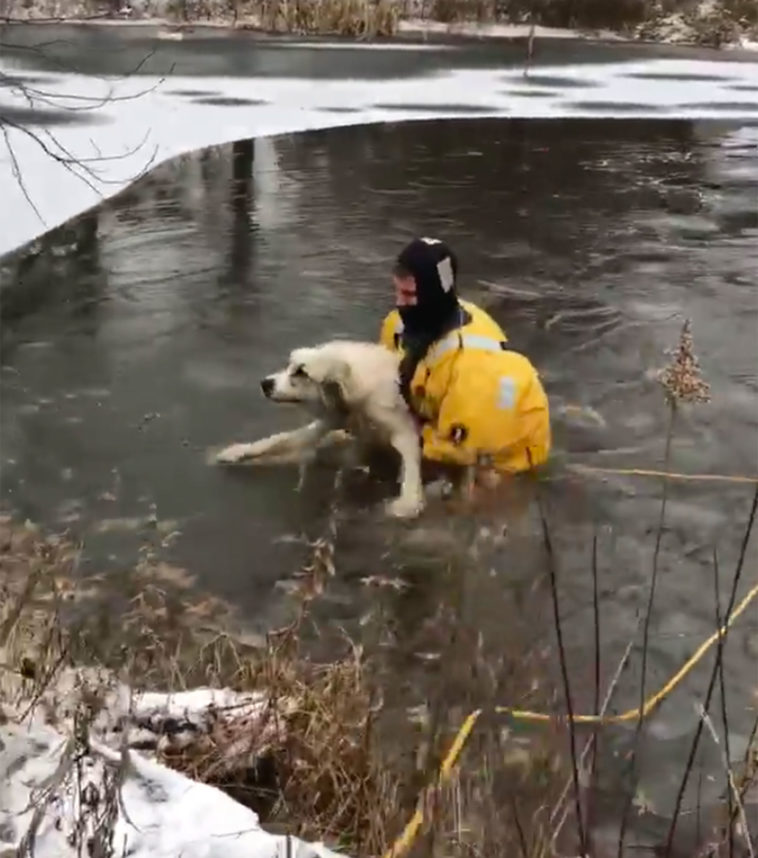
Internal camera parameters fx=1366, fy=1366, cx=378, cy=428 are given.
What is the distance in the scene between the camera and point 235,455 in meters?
6.15

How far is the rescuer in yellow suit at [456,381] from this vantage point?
18.1 feet

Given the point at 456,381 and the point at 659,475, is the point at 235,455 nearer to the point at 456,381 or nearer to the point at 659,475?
the point at 456,381

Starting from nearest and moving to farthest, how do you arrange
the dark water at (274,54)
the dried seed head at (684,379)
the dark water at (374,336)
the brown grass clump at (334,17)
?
1. the dried seed head at (684,379)
2. the dark water at (374,336)
3. the dark water at (274,54)
4. the brown grass clump at (334,17)

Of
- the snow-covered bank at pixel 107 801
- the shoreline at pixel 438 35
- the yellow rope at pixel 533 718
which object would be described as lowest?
the yellow rope at pixel 533 718

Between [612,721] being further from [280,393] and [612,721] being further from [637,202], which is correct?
[637,202]

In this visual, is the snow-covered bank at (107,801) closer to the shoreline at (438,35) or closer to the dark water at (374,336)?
the dark water at (374,336)

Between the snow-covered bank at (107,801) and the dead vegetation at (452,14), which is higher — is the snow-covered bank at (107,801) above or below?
below

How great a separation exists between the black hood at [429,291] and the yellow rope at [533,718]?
1.69 m

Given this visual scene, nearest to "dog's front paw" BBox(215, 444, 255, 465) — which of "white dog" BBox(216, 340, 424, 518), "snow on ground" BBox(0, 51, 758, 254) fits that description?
"white dog" BBox(216, 340, 424, 518)

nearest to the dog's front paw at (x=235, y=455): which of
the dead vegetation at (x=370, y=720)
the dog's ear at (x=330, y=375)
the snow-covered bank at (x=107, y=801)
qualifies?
the dog's ear at (x=330, y=375)

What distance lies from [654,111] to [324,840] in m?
13.0

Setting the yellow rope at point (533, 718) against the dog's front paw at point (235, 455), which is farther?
the dog's front paw at point (235, 455)

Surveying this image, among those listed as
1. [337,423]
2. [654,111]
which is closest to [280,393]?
[337,423]

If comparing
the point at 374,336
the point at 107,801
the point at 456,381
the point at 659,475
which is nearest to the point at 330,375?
the point at 456,381
